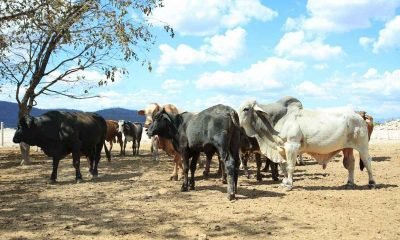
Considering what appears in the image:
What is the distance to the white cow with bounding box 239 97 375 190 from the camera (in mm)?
10664

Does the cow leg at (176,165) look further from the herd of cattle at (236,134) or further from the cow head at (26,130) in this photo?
the cow head at (26,130)

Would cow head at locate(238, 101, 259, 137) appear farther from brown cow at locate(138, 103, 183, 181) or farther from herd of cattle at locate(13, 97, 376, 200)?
brown cow at locate(138, 103, 183, 181)

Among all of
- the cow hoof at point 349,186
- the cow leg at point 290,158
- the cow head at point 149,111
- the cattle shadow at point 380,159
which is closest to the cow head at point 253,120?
the cow leg at point 290,158

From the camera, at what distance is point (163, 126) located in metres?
11.1

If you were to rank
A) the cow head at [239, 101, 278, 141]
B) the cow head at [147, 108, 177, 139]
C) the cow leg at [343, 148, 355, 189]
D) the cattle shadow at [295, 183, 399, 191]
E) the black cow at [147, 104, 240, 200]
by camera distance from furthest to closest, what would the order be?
1. the cow head at [239, 101, 278, 141]
2. the cow head at [147, 108, 177, 139]
3. the cow leg at [343, 148, 355, 189]
4. the cattle shadow at [295, 183, 399, 191]
5. the black cow at [147, 104, 240, 200]

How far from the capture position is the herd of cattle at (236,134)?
9734mm

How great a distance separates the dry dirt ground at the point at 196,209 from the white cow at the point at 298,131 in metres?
0.82

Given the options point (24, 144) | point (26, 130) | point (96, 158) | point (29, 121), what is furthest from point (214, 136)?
point (24, 144)

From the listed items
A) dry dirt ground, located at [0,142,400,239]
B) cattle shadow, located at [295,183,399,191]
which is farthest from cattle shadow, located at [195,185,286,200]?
cattle shadow, located at [295,183,399,191]

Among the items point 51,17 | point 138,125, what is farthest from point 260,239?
point 138,125

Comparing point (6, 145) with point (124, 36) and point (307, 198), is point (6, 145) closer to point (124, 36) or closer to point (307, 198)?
point (124, 36)

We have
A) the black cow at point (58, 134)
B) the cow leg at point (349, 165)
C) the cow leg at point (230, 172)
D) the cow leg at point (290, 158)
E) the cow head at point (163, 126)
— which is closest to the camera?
the cow leg at point (230, 172)

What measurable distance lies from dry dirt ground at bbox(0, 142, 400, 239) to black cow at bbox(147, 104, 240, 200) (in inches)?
26.1

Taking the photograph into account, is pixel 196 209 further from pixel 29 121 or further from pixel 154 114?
pixel 29 121
